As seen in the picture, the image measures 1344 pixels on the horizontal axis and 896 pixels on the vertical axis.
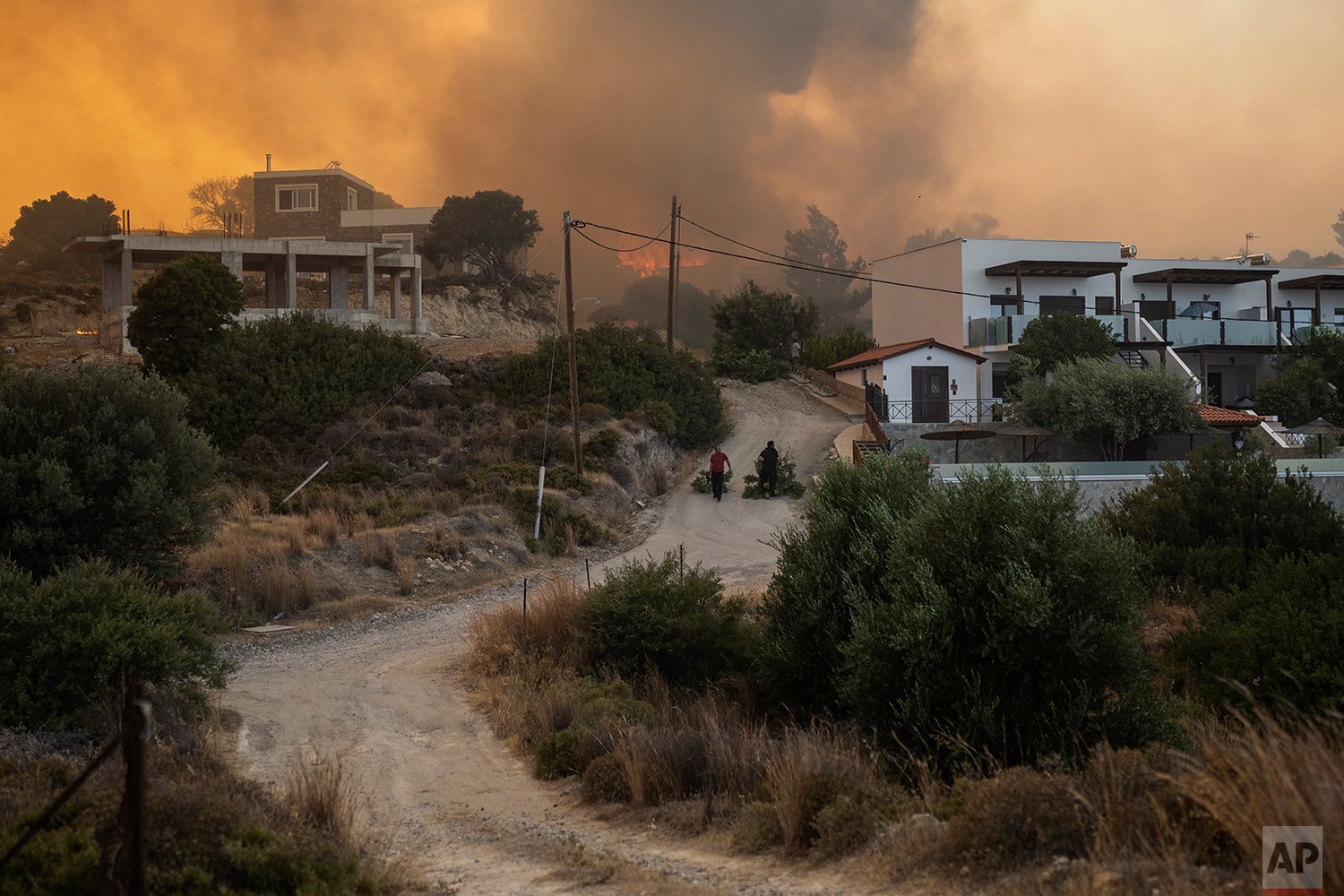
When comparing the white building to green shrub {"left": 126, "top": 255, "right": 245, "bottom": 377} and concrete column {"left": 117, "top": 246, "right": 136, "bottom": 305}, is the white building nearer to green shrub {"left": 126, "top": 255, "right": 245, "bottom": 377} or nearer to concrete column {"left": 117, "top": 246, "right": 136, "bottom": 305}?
green shrub {"left": 126, "top": 255, "right": 245, "bottom": 377}

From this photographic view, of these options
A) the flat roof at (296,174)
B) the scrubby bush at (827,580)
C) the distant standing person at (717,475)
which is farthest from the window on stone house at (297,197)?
the scrubby bush at (827,580)

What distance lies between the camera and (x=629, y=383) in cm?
3653

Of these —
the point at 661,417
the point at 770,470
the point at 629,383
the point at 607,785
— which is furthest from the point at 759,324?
the point at 607,785

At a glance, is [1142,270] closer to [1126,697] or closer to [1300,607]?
[1300,607]

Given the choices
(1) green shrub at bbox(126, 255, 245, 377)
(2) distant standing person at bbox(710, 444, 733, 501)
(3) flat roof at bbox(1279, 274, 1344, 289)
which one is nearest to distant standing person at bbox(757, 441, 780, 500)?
(2) distant standing person at bbox(710, 444, 733, 501)

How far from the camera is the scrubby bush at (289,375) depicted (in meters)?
32.0

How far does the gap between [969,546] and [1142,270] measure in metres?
40.7

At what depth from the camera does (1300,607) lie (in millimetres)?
13891

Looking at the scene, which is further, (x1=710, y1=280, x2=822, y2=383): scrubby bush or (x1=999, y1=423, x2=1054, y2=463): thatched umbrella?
(x1=710, y1=280, x2=822, y2=383): scrubby bush

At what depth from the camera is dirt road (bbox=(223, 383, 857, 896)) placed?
695 cm

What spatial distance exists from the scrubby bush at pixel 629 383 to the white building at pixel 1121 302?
11009 millimetres

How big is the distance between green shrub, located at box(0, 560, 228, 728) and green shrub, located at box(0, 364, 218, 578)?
12.0 feet

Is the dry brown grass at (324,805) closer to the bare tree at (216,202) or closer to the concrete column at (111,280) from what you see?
the concrete column at (111,280)

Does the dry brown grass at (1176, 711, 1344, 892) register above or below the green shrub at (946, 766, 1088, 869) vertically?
above
